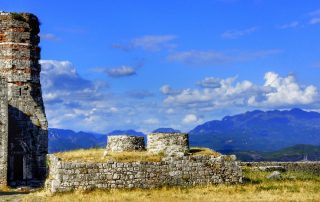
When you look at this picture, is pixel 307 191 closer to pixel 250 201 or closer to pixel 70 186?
pixel 250 201

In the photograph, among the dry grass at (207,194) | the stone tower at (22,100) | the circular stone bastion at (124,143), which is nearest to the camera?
the dry grass at (207,194)

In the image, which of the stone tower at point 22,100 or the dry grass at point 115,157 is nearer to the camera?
the dry grass at point 115,157

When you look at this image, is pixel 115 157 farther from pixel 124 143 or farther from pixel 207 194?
pixel 207 194

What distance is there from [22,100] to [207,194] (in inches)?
697

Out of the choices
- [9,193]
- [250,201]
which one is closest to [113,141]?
[9,193]

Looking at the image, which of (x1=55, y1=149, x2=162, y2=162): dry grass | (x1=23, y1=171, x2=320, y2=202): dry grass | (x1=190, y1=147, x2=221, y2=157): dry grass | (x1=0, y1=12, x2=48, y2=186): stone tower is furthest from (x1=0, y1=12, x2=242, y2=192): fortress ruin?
(x1=23, y1=171, x2=320, y2=202): dry grass

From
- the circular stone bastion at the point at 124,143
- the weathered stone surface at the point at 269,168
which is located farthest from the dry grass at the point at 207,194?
the weathered stone surface at the point at 269,168

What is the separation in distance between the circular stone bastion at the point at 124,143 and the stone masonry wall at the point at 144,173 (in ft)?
7.47

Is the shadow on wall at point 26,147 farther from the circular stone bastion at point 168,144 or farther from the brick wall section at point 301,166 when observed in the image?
the brick wall section at point 301,166

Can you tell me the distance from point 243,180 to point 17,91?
17.3 meters

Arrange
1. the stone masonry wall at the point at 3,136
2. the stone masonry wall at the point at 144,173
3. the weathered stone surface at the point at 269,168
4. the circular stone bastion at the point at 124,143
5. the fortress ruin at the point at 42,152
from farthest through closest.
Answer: the weathered stone surface at the point at 269,168
the stone masonry wall at the point at 3,136
the circular stone bastion at the point at 124,143
the fortress ruin at the point at 42,152
the stone masonry wall at the point at 144,173

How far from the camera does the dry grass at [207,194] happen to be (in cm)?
2595

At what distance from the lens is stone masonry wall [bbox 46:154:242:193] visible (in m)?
28.7

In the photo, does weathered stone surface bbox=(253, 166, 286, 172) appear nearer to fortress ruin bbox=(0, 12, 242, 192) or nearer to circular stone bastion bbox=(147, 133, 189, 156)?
fortress ruin bbox=(0, 12, 242, 192)
